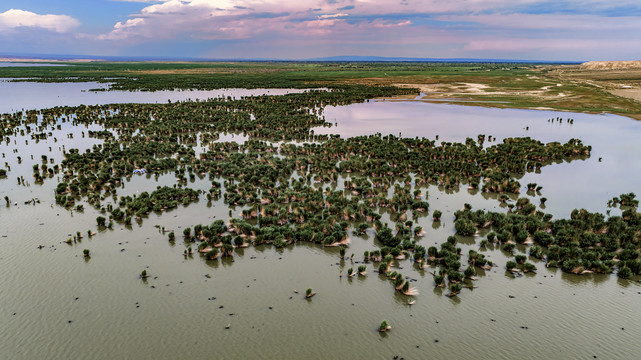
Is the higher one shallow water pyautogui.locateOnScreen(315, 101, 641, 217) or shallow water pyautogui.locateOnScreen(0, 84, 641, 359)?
shallow water pyautogui.locateOnScreen(315, 101, 641, 217)

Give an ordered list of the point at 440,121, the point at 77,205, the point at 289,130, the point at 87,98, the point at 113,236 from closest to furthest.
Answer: the point at 113,236 < the point at 77,205 < the point at 289,130 < the point at 440,121 < the point at 87,98

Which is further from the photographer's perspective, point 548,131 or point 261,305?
point 548,131

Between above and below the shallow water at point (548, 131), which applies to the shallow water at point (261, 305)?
below

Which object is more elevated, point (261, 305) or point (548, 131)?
point (548, 131)

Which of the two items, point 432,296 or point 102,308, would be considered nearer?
point 102,308

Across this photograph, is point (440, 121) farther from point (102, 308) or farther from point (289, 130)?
point (102, 308)

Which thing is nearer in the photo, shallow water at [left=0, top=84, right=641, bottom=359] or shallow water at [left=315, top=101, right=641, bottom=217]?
shallow water at [left=0, top=84, right=641, bottom=359]

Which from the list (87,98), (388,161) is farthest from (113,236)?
(87,98)

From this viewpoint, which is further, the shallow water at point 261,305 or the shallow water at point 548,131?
the shallow water at point 548,131
